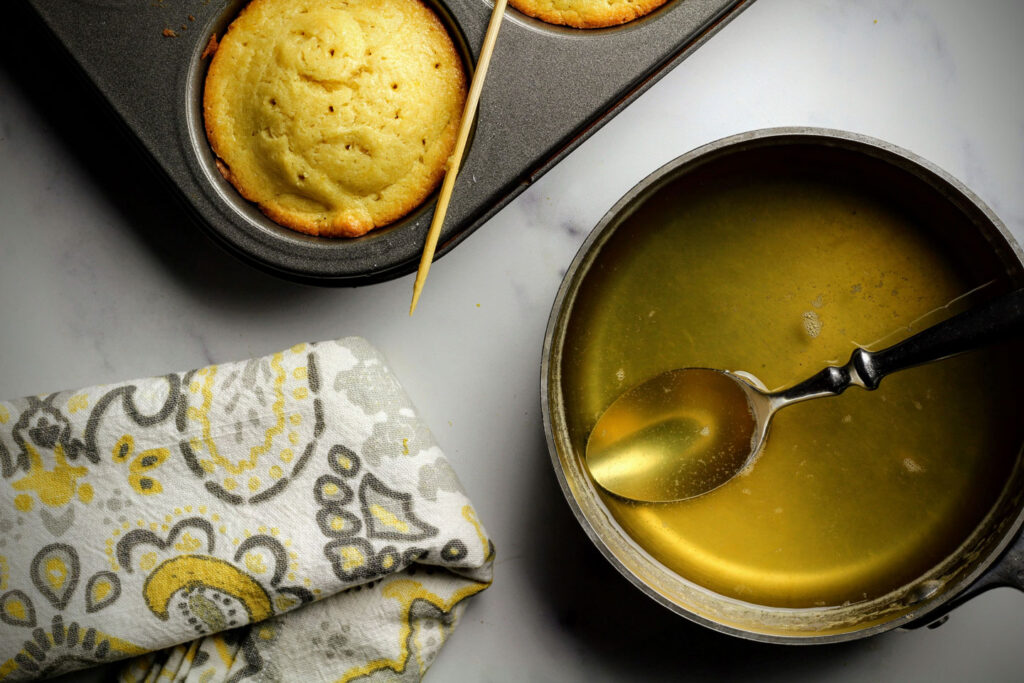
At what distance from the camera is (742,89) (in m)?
1.29

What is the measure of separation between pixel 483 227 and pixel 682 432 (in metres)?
0.49

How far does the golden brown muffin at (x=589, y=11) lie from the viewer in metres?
1.21

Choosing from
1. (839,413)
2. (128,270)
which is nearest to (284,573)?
(128,270)

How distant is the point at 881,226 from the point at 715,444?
39cm

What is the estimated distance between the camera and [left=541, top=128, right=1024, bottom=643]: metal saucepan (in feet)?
3.12

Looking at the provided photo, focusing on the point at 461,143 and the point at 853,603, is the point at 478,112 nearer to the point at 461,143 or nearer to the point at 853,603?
the point at 461,143

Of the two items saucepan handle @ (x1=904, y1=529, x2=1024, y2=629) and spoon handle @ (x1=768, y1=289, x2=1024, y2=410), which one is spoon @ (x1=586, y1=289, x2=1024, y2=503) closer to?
spoon handle @ (x1=768, y1=289, x2=1024, y2=410)

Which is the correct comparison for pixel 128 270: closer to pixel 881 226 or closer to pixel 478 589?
pixel 478 589

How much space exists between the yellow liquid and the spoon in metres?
0.03

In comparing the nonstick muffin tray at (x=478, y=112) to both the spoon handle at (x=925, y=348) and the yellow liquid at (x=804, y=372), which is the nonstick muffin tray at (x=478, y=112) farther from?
the spoon handle at (x=925, y=348)

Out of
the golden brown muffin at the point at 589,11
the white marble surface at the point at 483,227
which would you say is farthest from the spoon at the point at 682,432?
the golden brown muffin at the point at 589,11

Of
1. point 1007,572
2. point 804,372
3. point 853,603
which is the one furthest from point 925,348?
point 853,603

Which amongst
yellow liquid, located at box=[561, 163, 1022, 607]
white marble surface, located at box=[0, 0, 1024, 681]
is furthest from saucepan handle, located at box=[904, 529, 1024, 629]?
white marble surface, located at box=[0, 0, 1024, 681]

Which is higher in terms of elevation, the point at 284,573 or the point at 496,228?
the point at 496,228
